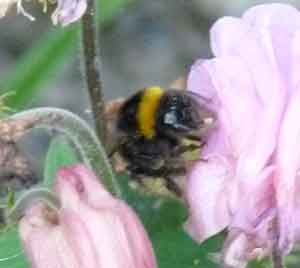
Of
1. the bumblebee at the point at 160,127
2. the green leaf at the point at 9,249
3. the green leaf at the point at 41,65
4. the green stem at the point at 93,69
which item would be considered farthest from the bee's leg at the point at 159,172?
the green leaf at the point at 41,65

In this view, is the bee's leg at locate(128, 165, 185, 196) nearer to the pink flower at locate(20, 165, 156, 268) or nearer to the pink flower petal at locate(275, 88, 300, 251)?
the pink flower at locate(20, 165, 156, 268)

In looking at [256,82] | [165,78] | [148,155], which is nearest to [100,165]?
[148,155]

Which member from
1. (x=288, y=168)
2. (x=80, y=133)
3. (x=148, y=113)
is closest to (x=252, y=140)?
(x=288, y=168)

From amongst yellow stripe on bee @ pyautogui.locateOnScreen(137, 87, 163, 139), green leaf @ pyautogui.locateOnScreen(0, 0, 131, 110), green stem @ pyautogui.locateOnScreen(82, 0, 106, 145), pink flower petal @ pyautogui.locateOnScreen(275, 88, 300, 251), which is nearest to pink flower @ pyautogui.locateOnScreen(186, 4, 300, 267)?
pink flower petal @ pyautogui.locateOnScreen(275, 88, 300, 251)

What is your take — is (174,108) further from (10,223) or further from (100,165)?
(10,223)

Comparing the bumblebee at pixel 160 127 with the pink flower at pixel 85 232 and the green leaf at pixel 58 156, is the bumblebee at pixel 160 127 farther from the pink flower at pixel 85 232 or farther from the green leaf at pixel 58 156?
the green leaf at pixel 58 156
